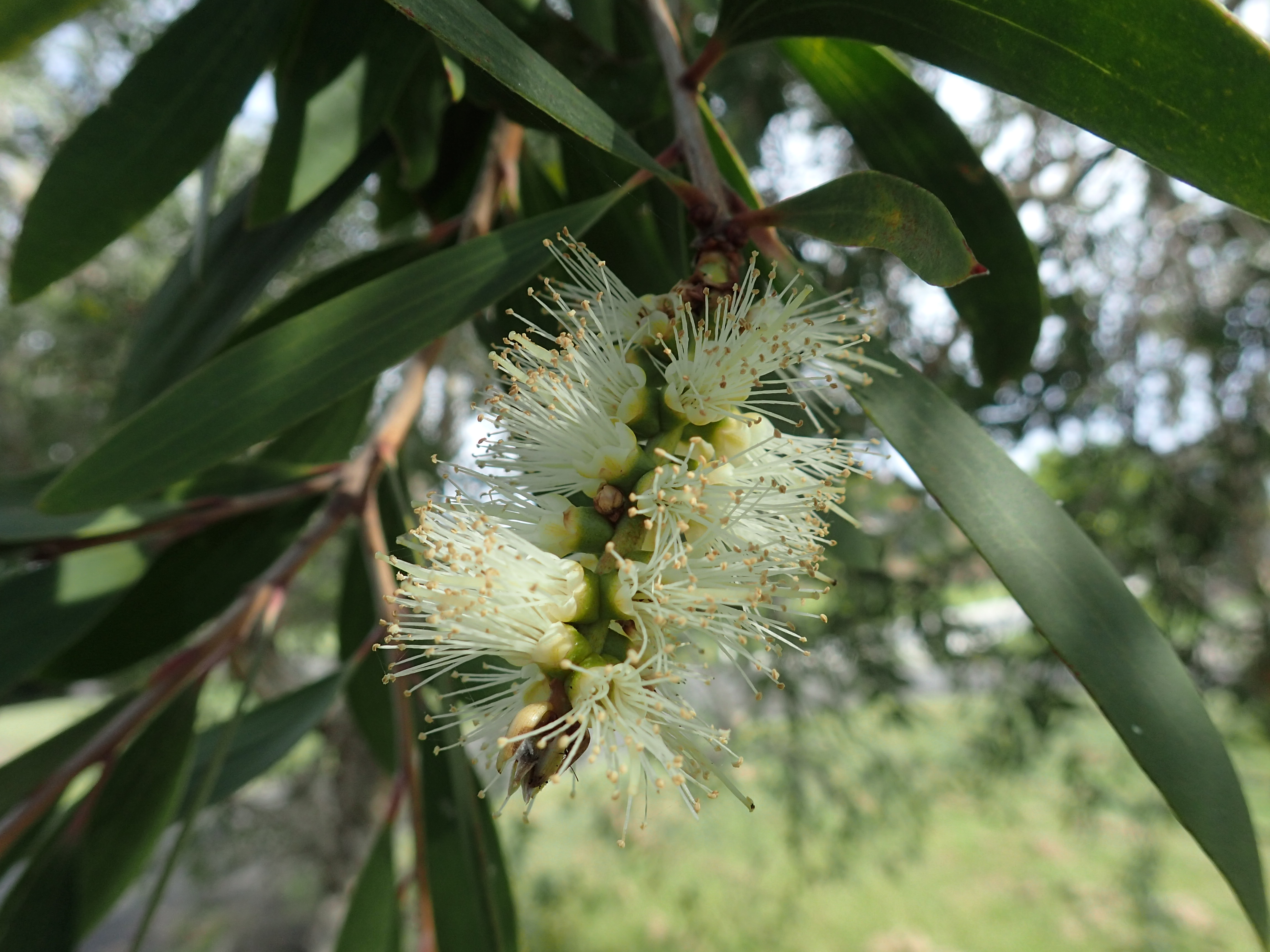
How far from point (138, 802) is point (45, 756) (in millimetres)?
138

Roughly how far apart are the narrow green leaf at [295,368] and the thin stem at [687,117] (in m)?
0.12

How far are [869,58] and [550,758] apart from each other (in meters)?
0.96

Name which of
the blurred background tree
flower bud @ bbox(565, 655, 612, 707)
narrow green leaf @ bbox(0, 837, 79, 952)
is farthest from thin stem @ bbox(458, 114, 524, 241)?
narrow green leaf @ bbox(0, 837, 79, 952)

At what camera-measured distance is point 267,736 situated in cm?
124

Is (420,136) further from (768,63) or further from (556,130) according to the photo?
(768,63)

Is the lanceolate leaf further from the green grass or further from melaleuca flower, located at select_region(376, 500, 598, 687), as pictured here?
the green grass

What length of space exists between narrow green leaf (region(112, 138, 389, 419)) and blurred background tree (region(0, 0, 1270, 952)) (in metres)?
0.02

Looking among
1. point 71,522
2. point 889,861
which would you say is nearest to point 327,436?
point 71,522

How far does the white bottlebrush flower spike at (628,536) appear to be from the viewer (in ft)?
2.06

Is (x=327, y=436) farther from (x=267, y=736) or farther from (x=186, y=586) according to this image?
(x=267, y=736)

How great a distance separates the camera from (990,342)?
1115 mm

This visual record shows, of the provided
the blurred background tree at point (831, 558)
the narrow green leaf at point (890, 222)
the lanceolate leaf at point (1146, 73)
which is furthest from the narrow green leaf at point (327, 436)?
the lanceolate leaf at point (1146, 73)

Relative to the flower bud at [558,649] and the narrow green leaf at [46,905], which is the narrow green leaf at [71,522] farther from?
the flower bud at [558,649]

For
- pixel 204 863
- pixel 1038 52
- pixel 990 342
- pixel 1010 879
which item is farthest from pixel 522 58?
pixel 1010 879
